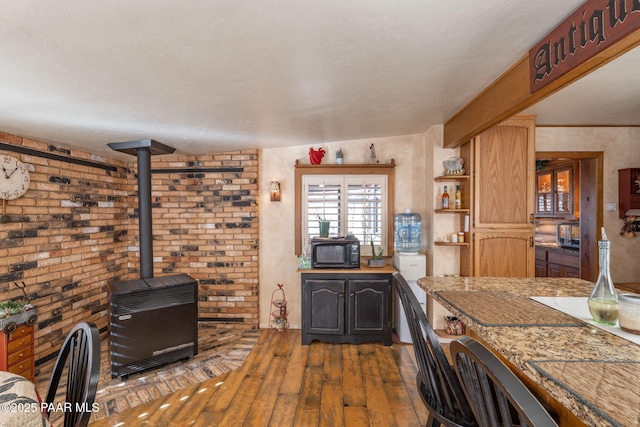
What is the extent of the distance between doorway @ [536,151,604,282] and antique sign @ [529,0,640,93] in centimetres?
232

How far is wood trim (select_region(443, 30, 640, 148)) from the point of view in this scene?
1.35 m

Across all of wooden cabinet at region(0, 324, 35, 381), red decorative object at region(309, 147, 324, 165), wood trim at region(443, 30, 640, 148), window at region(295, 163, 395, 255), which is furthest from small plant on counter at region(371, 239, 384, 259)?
wooden cabinet at region(0, 324, 35, 381)

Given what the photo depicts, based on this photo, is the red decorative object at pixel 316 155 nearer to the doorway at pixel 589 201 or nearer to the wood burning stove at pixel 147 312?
the wood burning stove at pixel 147 312

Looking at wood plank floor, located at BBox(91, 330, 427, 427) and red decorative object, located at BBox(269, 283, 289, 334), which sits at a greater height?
red decorative object, located at BBox(269, 283, 289, 334)

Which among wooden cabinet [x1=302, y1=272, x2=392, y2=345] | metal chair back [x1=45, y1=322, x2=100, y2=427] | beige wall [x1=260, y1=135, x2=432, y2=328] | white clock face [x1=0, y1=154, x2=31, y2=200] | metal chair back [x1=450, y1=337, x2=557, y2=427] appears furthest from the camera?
beige wall [x1=260, y1=135, x2=432, y2=328]

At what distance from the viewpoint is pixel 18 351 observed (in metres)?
2.54

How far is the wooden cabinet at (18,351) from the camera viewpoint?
8.02ft

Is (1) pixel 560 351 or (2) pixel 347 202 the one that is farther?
(2) pixel 347 202

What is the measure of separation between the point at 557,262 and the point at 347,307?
11.2 feet

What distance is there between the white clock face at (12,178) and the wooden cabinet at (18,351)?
1108 millimetres

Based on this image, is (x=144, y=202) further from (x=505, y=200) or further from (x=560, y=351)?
(x=505, y=200)

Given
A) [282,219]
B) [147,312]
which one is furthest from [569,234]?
[147,312]

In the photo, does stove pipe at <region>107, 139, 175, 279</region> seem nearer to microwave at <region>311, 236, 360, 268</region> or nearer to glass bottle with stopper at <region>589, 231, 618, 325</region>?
microwave at <region>311, 236, 360, 268</region>

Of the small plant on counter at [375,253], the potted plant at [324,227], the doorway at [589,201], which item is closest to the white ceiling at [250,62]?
the doorway at [589,201]
